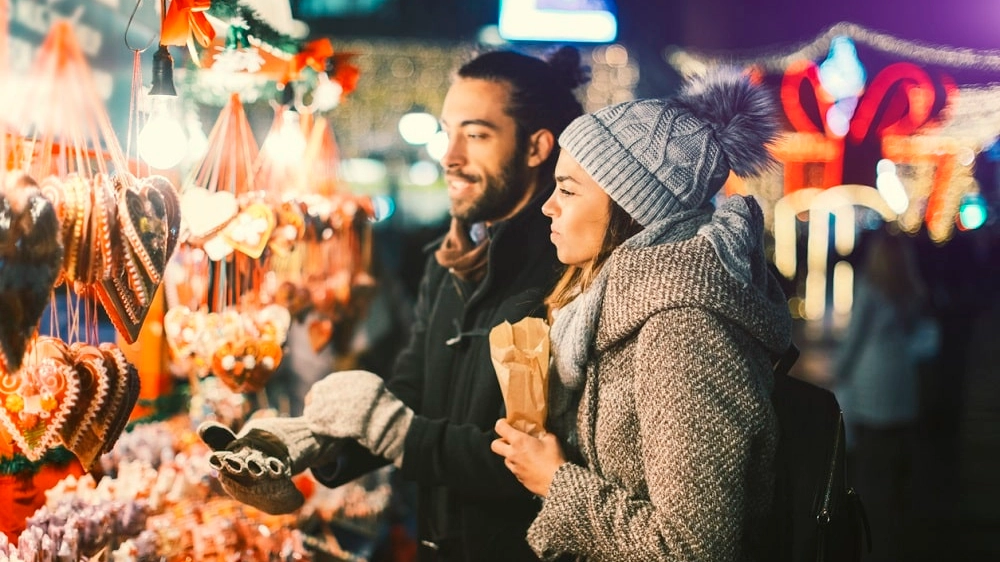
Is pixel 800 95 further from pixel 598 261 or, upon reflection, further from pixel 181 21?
pixel 181 21

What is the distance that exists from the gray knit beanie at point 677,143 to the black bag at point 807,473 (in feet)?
1.58

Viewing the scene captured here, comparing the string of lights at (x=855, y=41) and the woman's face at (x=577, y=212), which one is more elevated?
the string of lights at (x=855, y=41)

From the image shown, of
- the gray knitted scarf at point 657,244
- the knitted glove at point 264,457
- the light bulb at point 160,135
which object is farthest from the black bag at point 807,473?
the light bulb at point 160,135

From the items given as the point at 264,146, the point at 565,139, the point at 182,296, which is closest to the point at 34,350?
the point at 182,296

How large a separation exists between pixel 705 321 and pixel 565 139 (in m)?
0.59

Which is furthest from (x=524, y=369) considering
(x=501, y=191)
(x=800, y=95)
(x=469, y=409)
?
(x=800, y=95)

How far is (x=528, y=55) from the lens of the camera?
273 centimetres

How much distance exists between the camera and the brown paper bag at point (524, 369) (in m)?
2.24

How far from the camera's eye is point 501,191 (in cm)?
269

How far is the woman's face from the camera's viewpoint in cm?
218

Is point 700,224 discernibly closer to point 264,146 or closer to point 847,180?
point 264,146

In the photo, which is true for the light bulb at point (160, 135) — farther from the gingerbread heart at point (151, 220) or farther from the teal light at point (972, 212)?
the teal light at point (972, 212)

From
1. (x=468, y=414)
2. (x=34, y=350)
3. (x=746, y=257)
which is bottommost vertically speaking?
(x=468, y=414)

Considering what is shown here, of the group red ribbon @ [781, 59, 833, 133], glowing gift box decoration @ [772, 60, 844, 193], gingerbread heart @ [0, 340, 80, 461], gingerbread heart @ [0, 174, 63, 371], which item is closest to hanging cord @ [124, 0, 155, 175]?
gingerbread heart @ [0, 174, 63, 371]
